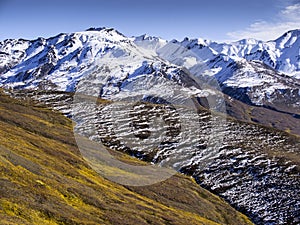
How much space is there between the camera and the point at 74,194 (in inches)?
2061

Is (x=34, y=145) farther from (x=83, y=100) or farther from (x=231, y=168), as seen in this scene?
(x=83, y=100)

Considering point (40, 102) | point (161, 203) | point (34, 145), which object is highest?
point (40, 102)

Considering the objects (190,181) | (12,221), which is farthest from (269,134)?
(12,221)

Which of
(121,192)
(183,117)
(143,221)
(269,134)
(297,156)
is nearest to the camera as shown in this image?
(143,221)

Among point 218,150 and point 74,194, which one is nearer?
point 74,194

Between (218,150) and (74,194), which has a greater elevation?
(218,150)

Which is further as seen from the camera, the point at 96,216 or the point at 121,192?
the point at 121,192

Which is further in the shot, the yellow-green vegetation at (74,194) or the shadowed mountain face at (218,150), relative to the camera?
the shadowed mountain face at (218,150)

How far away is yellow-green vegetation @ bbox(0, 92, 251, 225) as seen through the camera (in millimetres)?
42175

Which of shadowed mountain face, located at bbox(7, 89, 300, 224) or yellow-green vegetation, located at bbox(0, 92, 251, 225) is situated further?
shadowed mountain face, located at bbox(7, 89, 300, 224)

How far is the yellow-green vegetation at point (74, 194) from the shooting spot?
138 ft

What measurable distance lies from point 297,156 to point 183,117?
2007 inches

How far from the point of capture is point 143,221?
51.2m

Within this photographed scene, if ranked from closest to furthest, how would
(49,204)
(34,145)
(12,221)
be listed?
(12,221), (49,204), (34,145)
